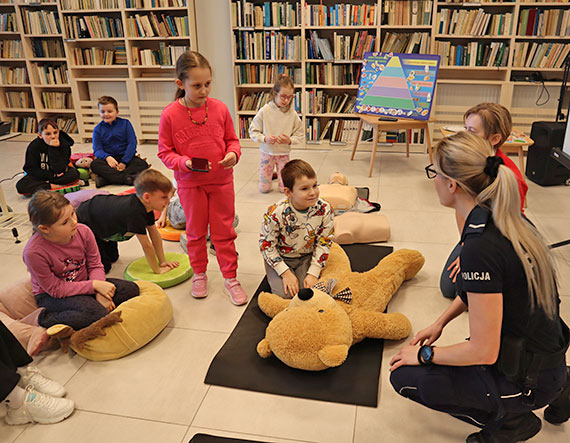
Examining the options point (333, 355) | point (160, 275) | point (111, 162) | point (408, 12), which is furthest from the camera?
point (408, 12)

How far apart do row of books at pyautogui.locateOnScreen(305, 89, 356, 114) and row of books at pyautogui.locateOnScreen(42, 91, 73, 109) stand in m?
3.04

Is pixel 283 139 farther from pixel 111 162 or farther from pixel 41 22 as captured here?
pixel 41 22

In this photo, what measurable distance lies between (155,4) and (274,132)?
248 centimetres

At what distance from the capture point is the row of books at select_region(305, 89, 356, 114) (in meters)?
5.38

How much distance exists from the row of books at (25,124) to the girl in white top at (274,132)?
12.1 feet

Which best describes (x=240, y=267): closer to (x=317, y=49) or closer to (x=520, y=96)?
(x=317, y=49)

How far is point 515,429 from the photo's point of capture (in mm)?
1493

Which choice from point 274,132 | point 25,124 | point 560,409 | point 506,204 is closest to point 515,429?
point 560,409

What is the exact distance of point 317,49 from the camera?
17.1 ft

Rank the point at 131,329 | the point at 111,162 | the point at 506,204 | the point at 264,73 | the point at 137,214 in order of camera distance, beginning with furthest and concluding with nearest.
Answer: the point at 264,73 → the point at 111,162 → the point at 137,214 → the point at 131,329 → the point at 506,204

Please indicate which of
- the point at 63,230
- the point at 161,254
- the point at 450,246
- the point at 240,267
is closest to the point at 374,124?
the point at 450,246

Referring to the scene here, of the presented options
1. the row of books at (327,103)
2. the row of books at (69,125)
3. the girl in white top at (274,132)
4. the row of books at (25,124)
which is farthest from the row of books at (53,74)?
the girl in white top at (274,132)

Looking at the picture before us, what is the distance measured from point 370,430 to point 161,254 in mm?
1505

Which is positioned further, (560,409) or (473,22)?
(473,22)
